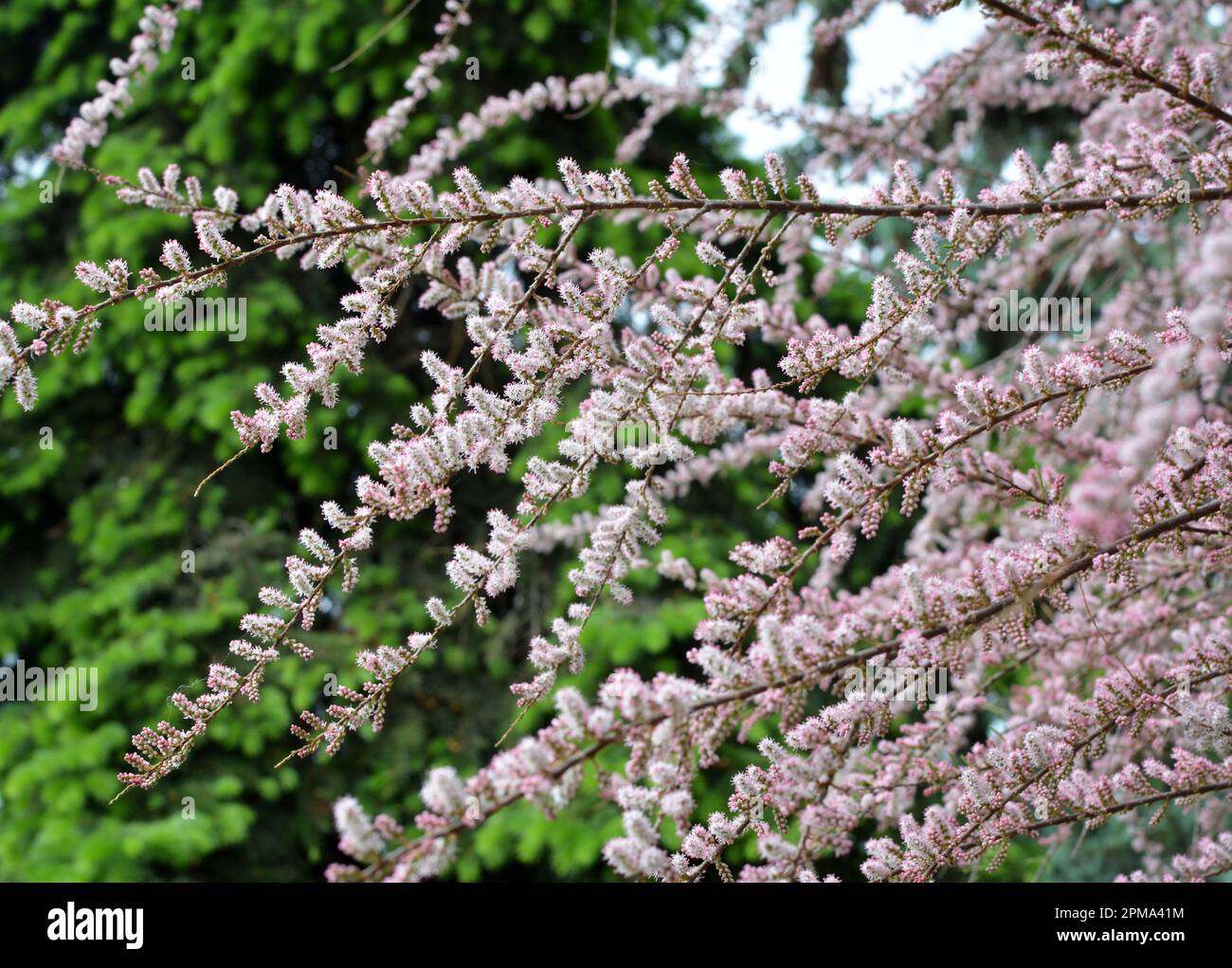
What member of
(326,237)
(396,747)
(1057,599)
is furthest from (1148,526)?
(396,747)

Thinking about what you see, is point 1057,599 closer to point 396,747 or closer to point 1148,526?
point 1148,526

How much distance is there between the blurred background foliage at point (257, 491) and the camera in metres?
3.40

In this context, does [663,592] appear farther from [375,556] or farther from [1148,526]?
[1148,526]

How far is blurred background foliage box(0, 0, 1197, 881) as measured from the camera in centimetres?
340

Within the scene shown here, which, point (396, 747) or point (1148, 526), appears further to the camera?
point (396, 747)

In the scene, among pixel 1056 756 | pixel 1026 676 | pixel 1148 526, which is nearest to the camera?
pixel 1148 526

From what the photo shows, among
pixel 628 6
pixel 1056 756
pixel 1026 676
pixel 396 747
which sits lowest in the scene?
pixel 1056 756

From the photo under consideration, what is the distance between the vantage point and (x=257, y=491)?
4.11m

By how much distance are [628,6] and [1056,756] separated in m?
3.55

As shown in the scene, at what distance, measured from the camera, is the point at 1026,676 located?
2725 mm
